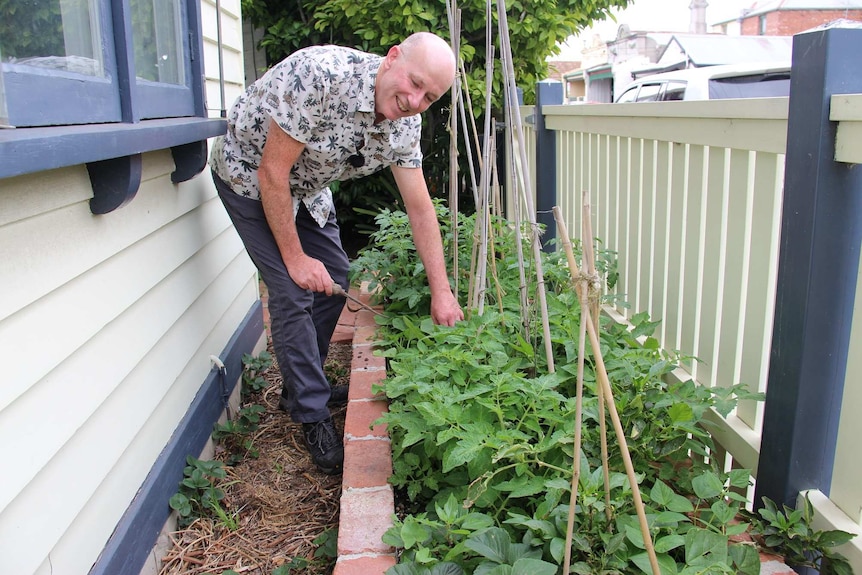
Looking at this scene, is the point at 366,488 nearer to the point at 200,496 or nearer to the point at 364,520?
the point at 364,520

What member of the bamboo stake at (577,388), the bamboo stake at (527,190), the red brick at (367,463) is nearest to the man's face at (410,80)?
the bamboo stake at (527,190)

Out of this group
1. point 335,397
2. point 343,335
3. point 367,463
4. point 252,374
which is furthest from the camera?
point 343,335

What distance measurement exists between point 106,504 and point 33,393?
1.43ft

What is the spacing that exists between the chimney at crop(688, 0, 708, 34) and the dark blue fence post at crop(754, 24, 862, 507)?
46.0m

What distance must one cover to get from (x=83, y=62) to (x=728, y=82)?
782 centimetres

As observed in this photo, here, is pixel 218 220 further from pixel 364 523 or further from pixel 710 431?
pixel 710 431

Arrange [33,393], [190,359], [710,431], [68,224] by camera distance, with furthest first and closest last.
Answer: [190,359]
[710,431]
[68,224]
[33,393]

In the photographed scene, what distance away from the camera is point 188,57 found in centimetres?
250

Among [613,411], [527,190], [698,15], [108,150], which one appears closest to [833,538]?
[613,411]

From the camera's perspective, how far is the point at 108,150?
1468 mm

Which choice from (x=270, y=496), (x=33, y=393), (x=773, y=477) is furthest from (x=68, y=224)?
(x=773, y=477)

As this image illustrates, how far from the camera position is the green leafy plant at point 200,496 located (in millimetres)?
2065

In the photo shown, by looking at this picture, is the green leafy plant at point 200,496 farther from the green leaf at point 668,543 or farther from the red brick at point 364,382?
the green leaf at point 668,543

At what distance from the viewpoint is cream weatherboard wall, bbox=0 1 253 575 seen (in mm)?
1287
